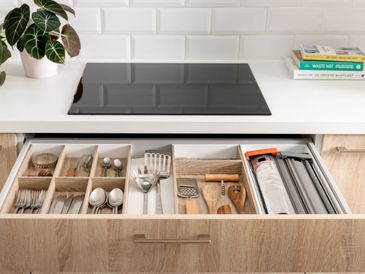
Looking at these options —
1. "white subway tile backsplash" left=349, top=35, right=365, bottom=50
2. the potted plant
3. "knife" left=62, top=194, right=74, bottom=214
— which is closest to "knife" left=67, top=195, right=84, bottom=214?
"knife" left=62, top=194, right=74, bottom=214

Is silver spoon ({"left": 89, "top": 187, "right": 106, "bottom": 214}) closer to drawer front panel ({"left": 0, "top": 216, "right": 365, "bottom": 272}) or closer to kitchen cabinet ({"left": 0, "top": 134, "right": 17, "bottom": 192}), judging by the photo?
drawer front panel ({"left": 0, "top": 216, "right": 365, "bottom": 272})

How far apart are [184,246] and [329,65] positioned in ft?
3.28

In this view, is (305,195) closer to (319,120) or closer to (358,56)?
(319,120)

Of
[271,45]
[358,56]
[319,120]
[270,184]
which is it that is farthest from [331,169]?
[271,45]

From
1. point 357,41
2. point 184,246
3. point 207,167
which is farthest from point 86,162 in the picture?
point 357,41

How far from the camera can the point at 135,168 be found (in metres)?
1.77

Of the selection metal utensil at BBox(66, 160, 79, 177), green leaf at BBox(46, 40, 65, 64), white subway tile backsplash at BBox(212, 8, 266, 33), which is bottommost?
metal utensil at BBox(66, 160, 79, 177)

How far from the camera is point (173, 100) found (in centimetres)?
193

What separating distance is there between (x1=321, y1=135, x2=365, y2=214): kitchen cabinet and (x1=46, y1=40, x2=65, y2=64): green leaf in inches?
35.3

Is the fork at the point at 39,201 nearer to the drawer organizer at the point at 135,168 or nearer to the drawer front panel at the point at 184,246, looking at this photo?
the drawer organizer at the point at 135,168

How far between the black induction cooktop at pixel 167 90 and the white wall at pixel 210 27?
8 centimetres

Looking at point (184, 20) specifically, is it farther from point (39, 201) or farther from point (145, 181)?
point (39, 201)

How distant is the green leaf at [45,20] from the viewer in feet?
6.18

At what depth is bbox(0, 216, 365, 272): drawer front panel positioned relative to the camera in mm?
1400
